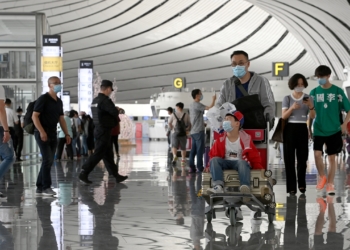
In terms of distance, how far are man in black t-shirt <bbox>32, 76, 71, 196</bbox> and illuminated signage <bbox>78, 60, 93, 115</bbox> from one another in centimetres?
2373

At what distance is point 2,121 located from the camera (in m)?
9.09

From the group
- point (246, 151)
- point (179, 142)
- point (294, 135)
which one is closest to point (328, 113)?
point (294, 135)

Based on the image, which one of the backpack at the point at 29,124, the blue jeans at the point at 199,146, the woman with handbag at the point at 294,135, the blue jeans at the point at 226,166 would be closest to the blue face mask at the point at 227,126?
the blue jeans at the point at 226,166

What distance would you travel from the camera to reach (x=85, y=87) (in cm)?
3466

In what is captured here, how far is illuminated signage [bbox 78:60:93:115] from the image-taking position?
3412cm

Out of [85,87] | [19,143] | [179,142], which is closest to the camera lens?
[179,142]

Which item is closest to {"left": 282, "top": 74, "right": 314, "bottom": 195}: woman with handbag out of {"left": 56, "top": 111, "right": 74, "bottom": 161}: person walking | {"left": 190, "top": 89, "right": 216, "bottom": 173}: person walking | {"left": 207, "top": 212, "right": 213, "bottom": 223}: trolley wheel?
{"left": 207, "top": 212, "right": 213, "bottom": 223}: trolley wheel

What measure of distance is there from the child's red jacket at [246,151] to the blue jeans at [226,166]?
3.5 inches

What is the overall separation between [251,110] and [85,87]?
27.7 metres

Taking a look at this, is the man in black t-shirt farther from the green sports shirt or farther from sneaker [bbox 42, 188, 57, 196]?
the green sports shirt

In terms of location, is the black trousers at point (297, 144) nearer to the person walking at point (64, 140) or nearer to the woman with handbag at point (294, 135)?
the woman with handbag at point (294, 135)

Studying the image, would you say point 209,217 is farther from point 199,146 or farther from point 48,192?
point 199,146

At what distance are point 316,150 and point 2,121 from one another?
378 cm

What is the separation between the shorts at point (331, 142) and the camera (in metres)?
9.80
